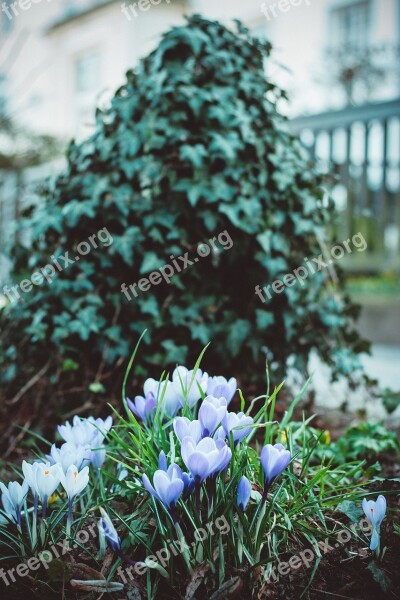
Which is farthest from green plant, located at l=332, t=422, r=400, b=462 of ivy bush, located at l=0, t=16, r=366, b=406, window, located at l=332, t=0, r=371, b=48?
window, located at l=332, t=0, r=371, b=48

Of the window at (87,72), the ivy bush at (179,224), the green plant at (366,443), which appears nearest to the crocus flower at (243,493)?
the green plant at (366,443)

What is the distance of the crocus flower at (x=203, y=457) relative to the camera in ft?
3.39

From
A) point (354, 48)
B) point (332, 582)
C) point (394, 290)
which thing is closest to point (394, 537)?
point (332, 582)

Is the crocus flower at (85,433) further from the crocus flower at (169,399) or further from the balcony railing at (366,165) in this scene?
the balcony railing at (366,165)

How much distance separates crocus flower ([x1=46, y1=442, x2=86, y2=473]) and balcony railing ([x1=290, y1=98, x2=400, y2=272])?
428 centimetres

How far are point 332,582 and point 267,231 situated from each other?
1.30 metres

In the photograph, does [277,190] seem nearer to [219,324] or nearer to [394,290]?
[219,324]

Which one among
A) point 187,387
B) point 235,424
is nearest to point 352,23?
point 187,387

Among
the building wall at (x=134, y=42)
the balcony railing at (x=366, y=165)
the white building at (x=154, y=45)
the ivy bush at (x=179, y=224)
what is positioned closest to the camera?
the ivy bush at (x=179, y=224)

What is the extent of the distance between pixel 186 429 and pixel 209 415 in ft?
0.18

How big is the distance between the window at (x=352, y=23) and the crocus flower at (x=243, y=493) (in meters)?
13.8

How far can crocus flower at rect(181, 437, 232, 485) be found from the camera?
103cm

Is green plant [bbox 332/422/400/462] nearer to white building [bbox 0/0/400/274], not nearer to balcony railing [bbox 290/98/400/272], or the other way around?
white building [bbox 0/0/400/274]

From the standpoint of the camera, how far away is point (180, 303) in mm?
2268
